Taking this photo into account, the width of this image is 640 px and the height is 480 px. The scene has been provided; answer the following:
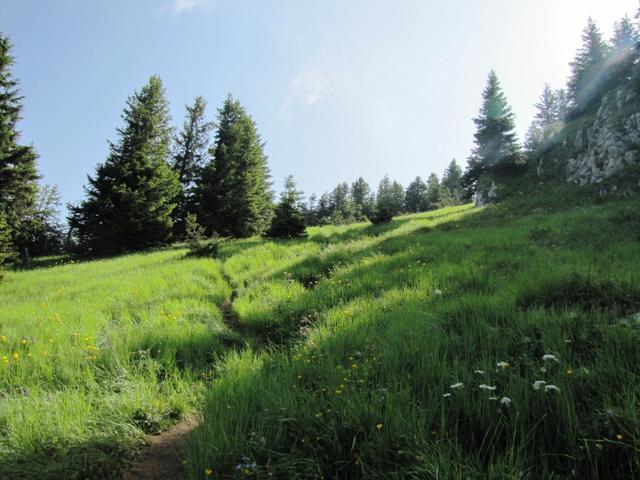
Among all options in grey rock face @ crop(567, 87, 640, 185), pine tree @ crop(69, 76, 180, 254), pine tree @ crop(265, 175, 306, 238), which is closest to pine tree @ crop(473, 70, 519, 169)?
grey rock face @ crop(567, 87, 640, 185)

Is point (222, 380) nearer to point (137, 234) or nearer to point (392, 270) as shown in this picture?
point (392, 270)

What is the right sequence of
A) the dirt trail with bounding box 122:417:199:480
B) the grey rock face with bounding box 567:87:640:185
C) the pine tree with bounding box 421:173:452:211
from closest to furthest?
1. the dirt trail with bounding box 122:417:199:480
2. the grey rock face with bounding box 567:87:640:185
3. the pine tree with bounding box 421:173:452:211

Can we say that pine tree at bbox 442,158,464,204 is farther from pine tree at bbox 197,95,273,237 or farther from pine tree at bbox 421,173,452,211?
pine tree at bbox 197,95,273,237

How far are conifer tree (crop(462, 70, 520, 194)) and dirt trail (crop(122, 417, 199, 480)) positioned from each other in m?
35.2

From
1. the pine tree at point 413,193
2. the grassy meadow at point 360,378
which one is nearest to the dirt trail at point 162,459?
the grassy meadow at point 360,378

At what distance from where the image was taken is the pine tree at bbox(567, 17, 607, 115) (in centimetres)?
3612

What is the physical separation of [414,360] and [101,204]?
2775cm

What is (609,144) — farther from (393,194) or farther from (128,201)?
(393,194)

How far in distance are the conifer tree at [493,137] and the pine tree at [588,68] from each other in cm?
1022

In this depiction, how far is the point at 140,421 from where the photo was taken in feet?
10.2

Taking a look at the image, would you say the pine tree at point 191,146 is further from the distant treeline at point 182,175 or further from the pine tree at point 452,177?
the pine tree at point 452,177

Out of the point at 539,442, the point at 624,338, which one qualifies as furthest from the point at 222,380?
the point at 624,338

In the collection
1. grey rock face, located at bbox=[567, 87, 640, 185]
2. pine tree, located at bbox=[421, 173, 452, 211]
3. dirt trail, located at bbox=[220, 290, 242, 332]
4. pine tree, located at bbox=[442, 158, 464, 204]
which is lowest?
dirt trail, located at bbox=[220, 290, 242, 332]

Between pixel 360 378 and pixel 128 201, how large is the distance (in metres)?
26.1
